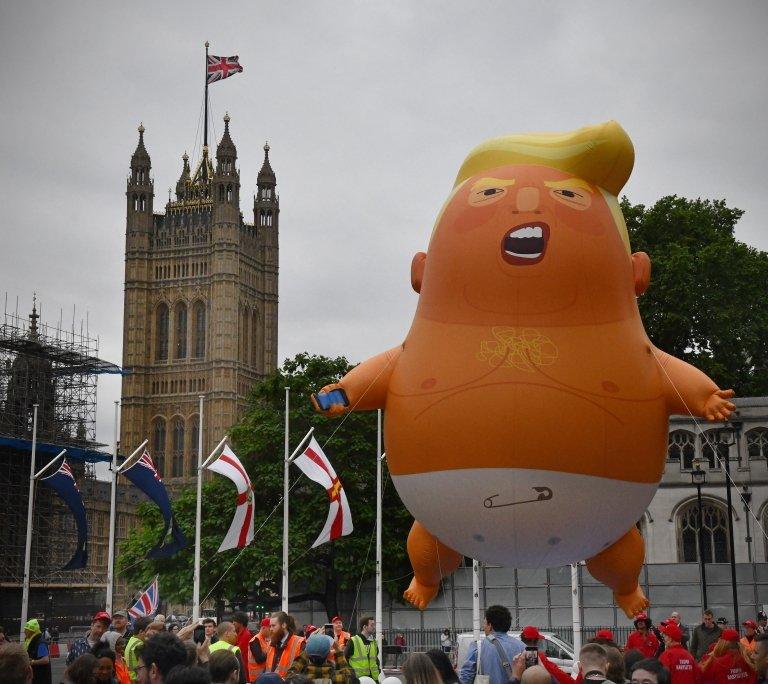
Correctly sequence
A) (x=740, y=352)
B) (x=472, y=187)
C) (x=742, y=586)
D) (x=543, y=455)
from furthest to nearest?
(x=740, y=352) < (x=742, y=586) < (x=472, y=187) < (x=543, y=455)

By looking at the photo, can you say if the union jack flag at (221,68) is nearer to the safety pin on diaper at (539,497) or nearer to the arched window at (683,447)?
the arched window at (683,447)

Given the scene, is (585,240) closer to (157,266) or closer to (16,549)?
(16,549)

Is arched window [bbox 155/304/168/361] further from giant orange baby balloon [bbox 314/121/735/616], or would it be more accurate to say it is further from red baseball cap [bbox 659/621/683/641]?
red baseball cap [bbox 659/621/683/641]

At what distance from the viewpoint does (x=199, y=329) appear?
117m

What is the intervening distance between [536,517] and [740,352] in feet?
125

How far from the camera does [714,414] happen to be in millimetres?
11508

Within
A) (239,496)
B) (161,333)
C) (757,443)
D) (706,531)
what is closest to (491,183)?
(239,496)

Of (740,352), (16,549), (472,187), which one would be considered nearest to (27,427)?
(16,549)

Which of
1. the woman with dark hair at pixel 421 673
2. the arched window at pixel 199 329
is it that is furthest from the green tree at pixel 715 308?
the arched window at pixel 199 329

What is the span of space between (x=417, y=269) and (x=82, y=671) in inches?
272

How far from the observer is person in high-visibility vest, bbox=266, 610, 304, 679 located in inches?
456

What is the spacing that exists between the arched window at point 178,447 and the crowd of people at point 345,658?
326ft

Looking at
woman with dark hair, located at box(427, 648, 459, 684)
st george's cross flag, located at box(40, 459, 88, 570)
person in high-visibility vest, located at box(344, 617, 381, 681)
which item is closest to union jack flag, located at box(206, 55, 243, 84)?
st george's cross flag, located at box(40, 459, 88, 570)

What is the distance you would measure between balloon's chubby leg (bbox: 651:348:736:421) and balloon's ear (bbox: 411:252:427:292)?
9.10ft
